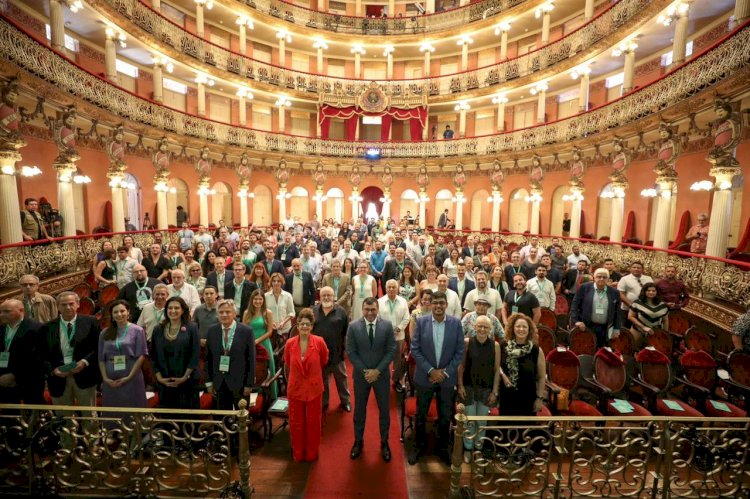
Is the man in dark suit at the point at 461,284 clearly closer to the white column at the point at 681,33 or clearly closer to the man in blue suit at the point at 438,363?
the man in blue suit at the point at 438,363

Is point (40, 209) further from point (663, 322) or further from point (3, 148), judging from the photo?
point (663, 322)

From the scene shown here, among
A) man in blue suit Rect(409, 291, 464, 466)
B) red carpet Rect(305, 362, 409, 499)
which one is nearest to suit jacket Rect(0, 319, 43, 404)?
red carpet Rect(305, 362, 409, 499)

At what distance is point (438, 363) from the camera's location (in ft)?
14.1

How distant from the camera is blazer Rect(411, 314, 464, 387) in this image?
4258 millimetres

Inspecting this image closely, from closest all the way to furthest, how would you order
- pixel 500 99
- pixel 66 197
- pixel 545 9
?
pixel 66 197 < pixel 545 9 < pixel 500 99

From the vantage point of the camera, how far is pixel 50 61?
955cm

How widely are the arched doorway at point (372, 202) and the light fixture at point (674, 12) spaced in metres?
17.4

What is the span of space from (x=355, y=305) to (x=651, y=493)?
435 centimetres

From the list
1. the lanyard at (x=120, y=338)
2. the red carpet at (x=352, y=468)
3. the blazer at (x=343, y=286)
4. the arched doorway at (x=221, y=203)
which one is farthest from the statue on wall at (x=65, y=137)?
the arched doorway at (x=221, y=203)

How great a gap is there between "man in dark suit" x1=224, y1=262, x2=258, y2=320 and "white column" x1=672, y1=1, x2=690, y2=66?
15.0 m

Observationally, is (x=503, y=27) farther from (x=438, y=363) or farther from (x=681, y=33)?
(x=438, y=363)

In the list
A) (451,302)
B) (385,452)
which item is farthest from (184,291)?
(451,302)

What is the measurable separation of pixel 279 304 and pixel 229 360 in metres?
1.62

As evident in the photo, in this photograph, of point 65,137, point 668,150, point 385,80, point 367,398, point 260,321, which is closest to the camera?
point 367,398
